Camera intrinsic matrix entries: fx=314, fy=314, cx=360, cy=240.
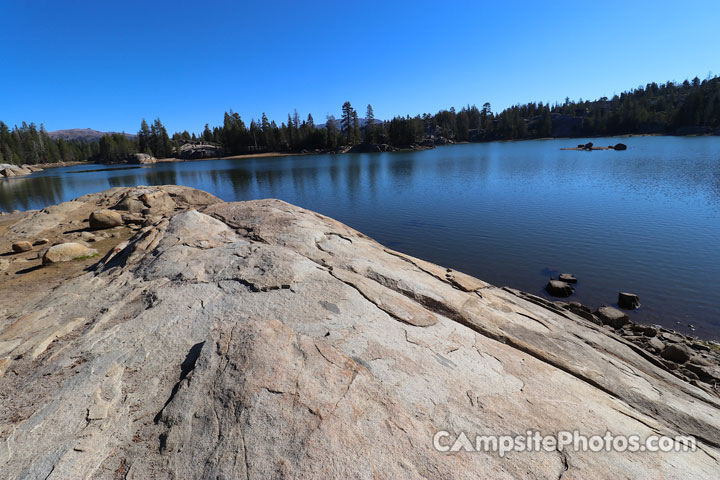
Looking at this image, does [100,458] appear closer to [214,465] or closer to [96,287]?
[214,465]

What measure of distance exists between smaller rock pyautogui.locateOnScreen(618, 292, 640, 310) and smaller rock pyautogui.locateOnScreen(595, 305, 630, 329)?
4.65 feet

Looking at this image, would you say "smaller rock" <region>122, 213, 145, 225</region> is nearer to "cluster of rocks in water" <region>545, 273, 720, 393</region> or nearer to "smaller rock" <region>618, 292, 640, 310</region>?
"cluster of rocks in water" <region>545, 273, 720, 393</region>

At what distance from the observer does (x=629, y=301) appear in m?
13.9

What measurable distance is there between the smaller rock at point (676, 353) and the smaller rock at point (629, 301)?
11.2ft

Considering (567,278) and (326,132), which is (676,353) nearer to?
(567,278)

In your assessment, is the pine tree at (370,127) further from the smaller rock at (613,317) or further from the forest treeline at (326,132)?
the smaller rock at (613,317)

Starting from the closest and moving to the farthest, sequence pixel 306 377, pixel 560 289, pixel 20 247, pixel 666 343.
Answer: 1. pixel 306 377
2. pixel 666 343
3. pixel 560 289
4. pixel 20 247

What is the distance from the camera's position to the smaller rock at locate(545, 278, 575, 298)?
15133mm

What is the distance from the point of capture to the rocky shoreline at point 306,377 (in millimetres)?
3877

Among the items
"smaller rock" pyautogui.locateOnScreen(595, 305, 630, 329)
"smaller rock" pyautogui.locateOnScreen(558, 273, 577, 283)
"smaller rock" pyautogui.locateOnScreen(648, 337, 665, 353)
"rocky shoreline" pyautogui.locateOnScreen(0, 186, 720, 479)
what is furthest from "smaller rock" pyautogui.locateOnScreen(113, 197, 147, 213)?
"smaller rock" pyautogui.locateOnScreen(648, 337, 665, 353)

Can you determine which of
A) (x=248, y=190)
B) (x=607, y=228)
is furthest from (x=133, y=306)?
(x=248, y=190)

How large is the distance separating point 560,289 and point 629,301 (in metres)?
2.60

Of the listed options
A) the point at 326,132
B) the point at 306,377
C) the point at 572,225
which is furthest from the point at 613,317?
the point at 326,132

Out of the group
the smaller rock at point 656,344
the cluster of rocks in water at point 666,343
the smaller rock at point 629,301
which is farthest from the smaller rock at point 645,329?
the smaller rock at point 629,301
